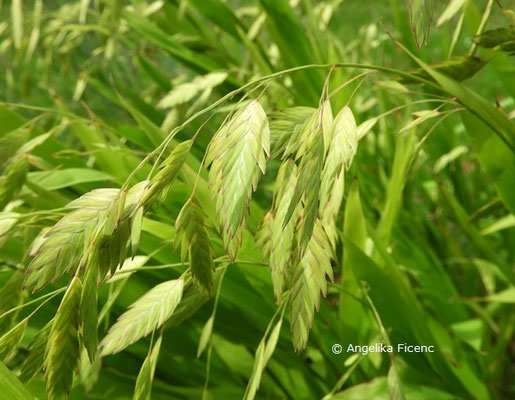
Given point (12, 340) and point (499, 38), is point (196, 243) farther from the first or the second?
point (499, 38)

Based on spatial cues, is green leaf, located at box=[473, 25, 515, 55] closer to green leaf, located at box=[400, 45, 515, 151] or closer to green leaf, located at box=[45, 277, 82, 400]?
green leaf, located at box=[400, 45, 515, 151]

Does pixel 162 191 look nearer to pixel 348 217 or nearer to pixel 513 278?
pixel 348 217

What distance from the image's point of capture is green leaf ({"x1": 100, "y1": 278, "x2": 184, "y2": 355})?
375 mm

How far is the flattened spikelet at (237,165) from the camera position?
0.32 metres

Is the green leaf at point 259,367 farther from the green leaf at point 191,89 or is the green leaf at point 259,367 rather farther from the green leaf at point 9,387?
the green leaf at point 191,89

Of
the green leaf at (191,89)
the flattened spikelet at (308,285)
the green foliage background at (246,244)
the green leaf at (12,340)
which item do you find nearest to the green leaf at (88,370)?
the green foliage background at (246,244)

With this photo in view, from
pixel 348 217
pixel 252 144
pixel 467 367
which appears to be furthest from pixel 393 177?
pixel 252 144

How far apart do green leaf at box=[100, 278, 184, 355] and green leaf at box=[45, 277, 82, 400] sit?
0.03 metres

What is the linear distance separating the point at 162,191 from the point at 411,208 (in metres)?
0.67

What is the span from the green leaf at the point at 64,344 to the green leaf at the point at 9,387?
0.05 meters

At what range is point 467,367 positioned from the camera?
0.68 meters

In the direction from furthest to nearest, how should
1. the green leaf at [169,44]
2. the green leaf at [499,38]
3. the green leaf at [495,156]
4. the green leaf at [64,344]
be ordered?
the green leaf at [169,44] → the green leaf at [495,156] → the green leaf at [499,38] → the green leaf at [64,344]
